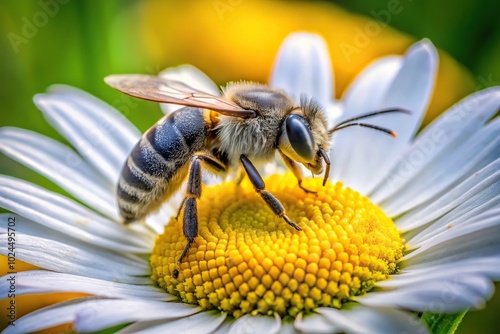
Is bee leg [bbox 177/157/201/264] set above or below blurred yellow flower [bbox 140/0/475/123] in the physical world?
below

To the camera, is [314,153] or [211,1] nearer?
[314,153]

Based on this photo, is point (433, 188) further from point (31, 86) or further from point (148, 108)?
point (31, 86)

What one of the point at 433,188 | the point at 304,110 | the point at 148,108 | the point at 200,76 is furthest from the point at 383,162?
the point at 148,108

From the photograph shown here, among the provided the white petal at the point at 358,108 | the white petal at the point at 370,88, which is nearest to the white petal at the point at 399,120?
the white petal at the point at 358,108

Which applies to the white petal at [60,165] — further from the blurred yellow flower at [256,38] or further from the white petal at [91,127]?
the blurred yellow flower at [256,38]

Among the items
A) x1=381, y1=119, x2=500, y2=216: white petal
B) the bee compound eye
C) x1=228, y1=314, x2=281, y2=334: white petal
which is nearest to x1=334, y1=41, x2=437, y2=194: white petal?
x1=381, y1=119, x2=500, y2=216: white petal

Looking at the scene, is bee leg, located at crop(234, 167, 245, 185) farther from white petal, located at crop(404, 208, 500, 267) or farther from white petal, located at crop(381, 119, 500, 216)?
white petal, located at crop(404, 208, 500, 267)
